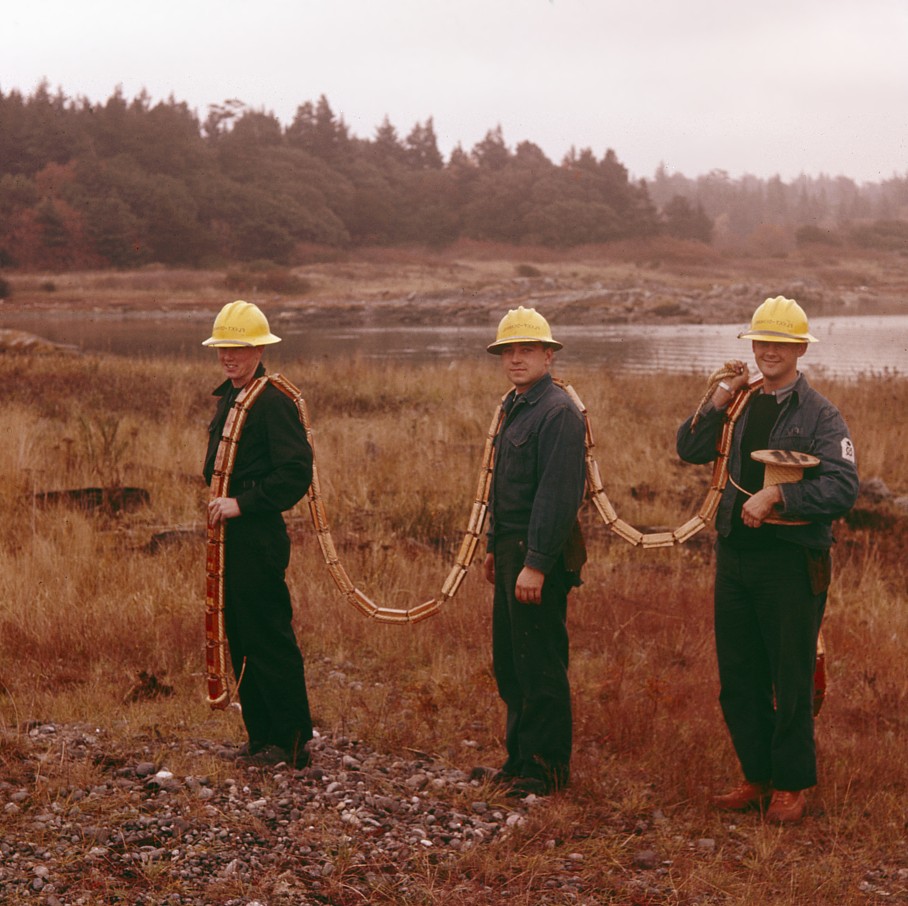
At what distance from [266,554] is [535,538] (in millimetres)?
1188

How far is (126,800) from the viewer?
4500mm

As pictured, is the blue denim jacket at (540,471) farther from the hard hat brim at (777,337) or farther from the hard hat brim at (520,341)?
the hard hat brim at (777,337)

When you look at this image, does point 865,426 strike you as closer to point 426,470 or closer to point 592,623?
point 426,470

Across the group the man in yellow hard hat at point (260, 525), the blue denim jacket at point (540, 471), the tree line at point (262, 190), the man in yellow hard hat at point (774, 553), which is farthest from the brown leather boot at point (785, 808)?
the tree line at point (262, 190)

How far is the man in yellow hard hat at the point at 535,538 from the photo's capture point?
4.57 metres

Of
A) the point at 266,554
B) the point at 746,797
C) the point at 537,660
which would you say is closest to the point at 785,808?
the point at 746,797

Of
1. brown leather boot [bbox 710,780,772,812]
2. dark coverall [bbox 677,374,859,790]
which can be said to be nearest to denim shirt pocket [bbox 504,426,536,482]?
dark coverall [bbox 677,374,859,790]

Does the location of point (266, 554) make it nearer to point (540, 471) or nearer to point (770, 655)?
point (540, 471)

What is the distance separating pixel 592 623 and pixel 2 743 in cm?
387

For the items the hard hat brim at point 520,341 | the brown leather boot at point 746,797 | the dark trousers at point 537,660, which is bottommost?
the brown leather boot at point 746,797

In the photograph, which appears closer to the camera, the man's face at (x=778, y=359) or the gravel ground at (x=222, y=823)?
the gravel ground at (x=222, y=823)

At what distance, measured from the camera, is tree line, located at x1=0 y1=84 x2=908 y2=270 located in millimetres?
60156

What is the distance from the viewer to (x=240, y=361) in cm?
482

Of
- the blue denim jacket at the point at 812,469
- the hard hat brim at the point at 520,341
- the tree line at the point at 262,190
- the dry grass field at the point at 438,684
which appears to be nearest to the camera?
the dry grass field at the point at 438,684
